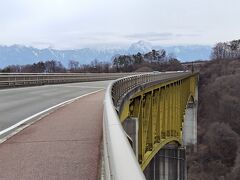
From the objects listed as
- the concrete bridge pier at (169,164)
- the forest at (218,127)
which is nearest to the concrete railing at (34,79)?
the concrete bridge pier at (169,164)

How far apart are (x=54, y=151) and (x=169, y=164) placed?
34581 millimetres

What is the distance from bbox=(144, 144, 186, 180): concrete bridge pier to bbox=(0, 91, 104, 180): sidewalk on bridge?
28.6 metres

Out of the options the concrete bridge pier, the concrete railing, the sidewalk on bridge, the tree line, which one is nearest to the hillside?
the concrete bridge pier

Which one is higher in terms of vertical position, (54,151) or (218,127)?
(54,151)

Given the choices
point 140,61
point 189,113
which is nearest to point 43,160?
point 189,113

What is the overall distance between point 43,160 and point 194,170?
2295 inches

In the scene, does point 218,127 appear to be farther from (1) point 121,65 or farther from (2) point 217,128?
(1) point 121,65

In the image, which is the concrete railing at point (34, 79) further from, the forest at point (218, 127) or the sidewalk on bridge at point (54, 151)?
the sidewalk on bridge at point (54, 151)

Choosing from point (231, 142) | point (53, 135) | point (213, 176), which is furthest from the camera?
point (231, 142)

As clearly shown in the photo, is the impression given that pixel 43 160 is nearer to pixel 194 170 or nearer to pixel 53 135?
pixel 53 135

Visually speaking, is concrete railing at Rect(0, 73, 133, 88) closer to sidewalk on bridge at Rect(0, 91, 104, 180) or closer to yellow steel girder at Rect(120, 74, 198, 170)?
yellow steel girder at Rect(120, 74, 198, 170)

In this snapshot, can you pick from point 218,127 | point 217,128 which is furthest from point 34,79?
point 218,127

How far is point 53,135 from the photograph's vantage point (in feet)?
30.9

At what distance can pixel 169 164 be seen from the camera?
4125 centimetres
